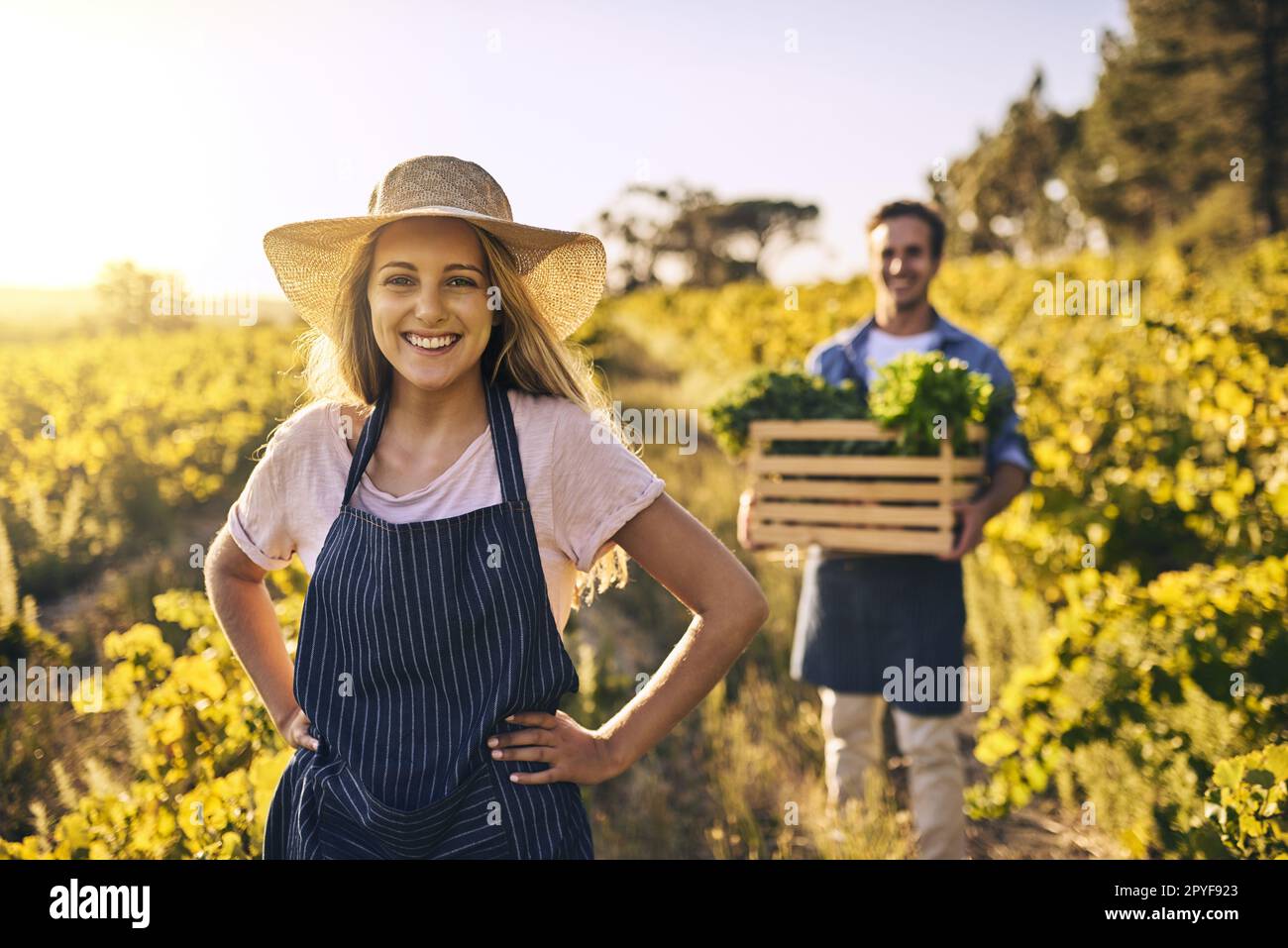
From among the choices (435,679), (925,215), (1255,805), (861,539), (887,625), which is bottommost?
(1255,805)

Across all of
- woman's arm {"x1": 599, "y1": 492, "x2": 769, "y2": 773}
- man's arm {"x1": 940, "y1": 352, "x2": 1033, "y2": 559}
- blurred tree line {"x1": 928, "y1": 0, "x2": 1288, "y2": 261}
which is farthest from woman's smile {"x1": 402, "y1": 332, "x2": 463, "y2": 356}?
blurred tree line {"x1": 928, "y1": 0, "x2": 1288, "y2": 261}

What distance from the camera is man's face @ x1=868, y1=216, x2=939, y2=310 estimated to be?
9.40ft

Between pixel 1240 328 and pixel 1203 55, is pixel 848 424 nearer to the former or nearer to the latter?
pixel 1240 328

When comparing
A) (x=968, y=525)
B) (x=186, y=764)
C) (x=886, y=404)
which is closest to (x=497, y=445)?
(x=186, y=764)

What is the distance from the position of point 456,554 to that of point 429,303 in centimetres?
38

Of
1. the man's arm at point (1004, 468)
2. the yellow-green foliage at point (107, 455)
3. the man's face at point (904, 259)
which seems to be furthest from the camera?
the yellow-green foliage at point (107, 455)

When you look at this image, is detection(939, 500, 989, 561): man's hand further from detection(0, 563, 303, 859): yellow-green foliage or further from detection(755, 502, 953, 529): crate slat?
detection(0, 563, 303, 859): yellow-green foliage

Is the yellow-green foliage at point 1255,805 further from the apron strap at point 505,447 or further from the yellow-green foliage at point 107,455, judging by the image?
the yellow-green foliage at point 107,455

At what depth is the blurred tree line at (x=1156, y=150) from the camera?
69.6 ft

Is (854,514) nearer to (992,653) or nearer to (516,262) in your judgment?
(516,262)

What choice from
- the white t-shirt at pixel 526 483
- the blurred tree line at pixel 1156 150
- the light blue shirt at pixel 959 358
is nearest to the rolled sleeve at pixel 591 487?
the white t-shirt at pixel 526 483

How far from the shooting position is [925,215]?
2898 millimetres

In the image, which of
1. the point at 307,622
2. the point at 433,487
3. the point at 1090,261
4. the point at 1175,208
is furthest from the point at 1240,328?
the point at 1175,208
